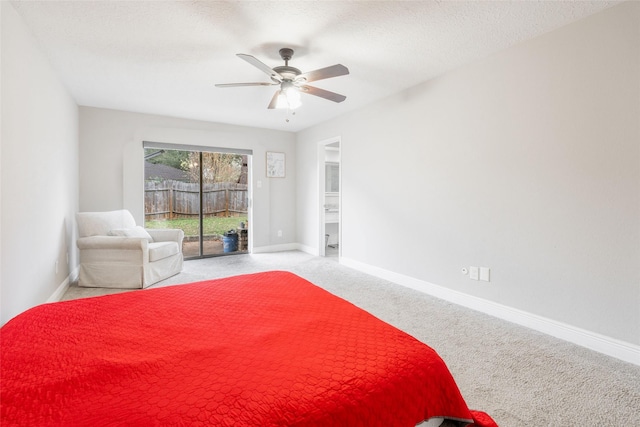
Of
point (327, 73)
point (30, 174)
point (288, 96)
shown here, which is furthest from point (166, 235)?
point (327, 73)

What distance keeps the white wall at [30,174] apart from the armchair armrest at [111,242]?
0.22m

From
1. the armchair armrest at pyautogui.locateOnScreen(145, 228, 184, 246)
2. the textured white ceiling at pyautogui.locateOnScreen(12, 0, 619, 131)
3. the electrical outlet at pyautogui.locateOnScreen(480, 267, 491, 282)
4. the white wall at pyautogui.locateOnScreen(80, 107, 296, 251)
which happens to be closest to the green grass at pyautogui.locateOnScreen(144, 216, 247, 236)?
the white wall at pyautogui.locateOnScreen(80, 107, 296, 251)

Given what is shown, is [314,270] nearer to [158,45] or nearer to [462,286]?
[462,286]

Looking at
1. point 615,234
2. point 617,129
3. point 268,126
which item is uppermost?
point 268,126

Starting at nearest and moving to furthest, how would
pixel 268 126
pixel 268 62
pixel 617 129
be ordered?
1. pixel 617 129
2. pixel 268 62
3. pixel 268 126

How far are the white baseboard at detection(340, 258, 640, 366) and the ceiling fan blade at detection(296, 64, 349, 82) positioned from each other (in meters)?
2.48

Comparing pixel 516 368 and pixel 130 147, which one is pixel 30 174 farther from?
pixel 516 368

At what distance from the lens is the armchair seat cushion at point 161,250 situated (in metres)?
3.84

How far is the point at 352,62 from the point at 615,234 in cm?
258

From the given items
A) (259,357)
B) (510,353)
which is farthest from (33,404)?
(510,353)

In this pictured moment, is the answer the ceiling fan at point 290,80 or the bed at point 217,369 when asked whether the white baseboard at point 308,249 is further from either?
the bed at point 217,369

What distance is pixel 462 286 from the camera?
10.7 feet

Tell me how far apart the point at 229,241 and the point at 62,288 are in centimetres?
278

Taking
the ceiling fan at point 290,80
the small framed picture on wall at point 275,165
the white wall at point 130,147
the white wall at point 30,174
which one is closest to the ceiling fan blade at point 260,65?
the ceiling fan at point 290,80
